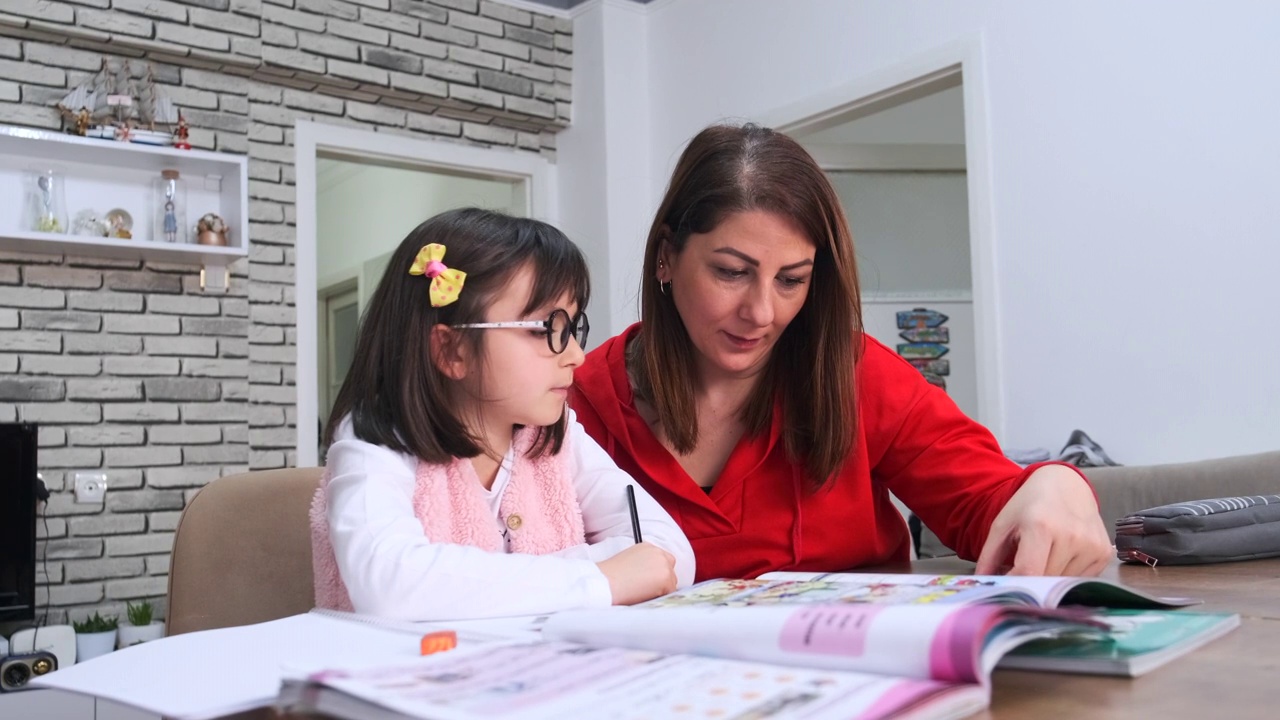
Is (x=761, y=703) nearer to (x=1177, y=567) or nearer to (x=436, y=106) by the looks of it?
(x=1177, y=567)

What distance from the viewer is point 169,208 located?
3.80 m

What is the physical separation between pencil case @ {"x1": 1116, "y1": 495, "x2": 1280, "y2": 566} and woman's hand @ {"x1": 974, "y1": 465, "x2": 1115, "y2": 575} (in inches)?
6.6

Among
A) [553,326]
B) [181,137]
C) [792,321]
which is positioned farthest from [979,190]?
[181,137]

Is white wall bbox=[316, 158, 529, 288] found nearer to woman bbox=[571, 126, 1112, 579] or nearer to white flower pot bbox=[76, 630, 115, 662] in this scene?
white flower pot bbox=[76, 630, 115, 662]

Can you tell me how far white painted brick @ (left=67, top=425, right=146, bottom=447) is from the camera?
366cm

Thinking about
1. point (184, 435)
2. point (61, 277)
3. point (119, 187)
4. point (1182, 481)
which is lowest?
point (1182, 481)

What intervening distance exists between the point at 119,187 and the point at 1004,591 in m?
3.76

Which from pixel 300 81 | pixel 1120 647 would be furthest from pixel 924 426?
pixel 300 81

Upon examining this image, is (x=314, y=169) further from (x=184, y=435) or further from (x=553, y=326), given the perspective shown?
(x=553, y=326)

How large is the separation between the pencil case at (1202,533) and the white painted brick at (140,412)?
3.32 meters

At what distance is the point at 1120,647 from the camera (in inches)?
25.6

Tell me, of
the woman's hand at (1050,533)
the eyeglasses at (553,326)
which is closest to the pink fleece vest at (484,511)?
the eyeglasses at (553,326)

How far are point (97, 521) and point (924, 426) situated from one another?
3.12m

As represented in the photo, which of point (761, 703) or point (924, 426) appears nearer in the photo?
point (761, 703)
